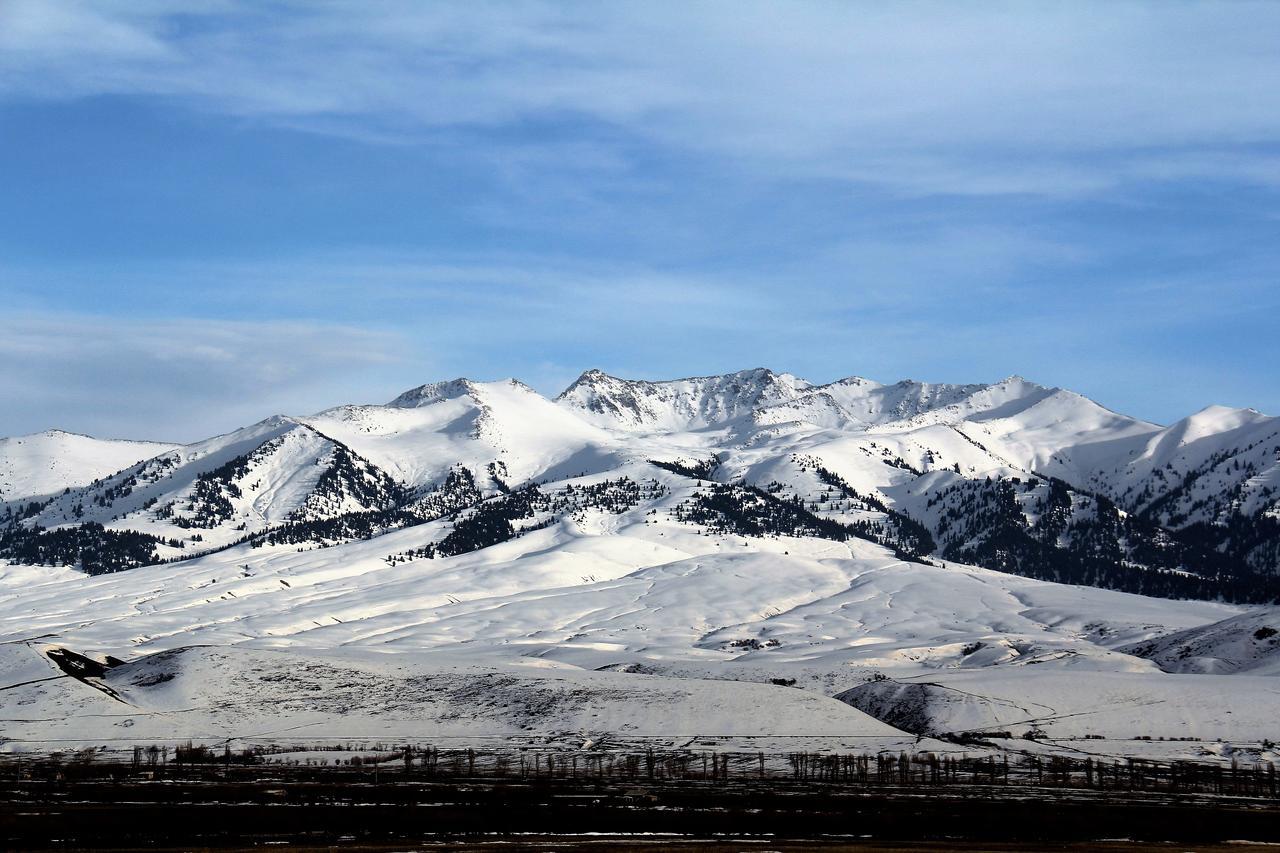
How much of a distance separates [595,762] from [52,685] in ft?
237

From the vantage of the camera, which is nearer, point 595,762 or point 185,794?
point 185,794

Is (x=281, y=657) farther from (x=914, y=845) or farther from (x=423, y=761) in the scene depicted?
(x=914, y=845)

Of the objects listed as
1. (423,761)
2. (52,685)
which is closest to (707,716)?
(423,761)

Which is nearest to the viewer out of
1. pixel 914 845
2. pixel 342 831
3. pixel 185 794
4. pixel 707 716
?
pixel 914 845

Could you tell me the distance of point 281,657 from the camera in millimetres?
180875

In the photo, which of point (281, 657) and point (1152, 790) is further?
point (281, 657)

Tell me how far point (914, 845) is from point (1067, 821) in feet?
56.5

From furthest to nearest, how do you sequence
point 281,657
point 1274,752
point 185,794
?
point 281,657 < point 1274,752 < point 185,794

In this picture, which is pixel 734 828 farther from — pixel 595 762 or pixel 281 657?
pixel 281 657

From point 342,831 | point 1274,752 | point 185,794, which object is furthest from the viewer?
point 1274,752

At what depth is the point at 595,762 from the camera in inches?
5325

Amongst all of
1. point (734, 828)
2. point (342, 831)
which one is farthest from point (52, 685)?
point (734, 828)

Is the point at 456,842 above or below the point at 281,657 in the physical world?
below

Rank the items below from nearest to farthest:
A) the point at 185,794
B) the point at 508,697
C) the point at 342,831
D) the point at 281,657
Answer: the point at 342,831 < the point at 185,794 < the point at 508,697 < the point at 281,657
